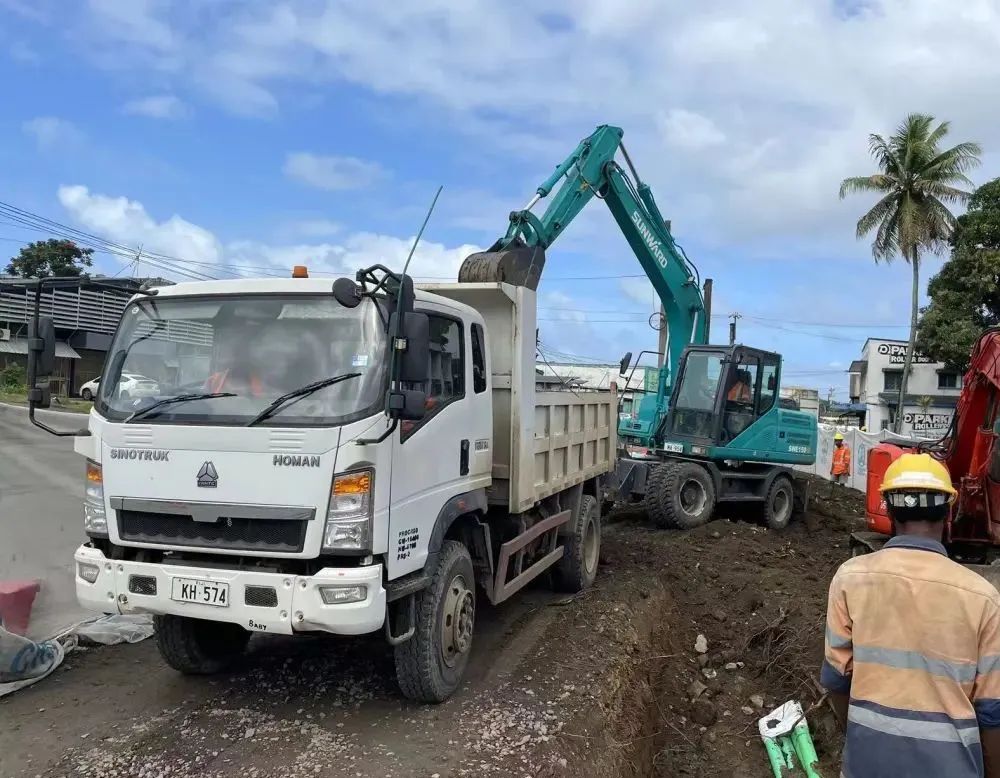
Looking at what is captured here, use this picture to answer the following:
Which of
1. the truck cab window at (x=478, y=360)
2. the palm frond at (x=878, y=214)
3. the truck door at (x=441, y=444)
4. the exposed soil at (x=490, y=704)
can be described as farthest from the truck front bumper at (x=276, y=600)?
the palm frond at (x=878, y=214)

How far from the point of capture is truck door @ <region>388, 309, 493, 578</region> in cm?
411

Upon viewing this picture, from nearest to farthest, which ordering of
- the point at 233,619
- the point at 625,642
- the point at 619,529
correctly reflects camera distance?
the point at 233,619 < the point at 625,642 < the point at 619,529

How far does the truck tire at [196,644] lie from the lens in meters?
4.70

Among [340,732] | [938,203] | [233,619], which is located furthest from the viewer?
[938,203]

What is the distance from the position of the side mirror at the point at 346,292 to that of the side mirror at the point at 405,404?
0.51 m

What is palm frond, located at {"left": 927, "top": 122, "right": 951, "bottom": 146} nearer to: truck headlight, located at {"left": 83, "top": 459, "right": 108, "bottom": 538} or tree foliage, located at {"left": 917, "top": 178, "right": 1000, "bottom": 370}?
tree foliage, located at {"left": 917, "top": 178, "right": 1000, "bottom": 370}

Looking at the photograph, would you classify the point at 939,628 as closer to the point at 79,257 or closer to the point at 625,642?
the point at 625,642

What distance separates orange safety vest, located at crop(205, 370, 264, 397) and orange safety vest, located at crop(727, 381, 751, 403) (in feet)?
28.1

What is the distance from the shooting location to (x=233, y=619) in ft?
12.5

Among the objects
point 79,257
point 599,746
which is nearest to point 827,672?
point 599,746

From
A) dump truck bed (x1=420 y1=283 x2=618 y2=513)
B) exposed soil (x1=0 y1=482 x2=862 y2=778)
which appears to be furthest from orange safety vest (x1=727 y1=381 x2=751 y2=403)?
dump truck bed (x1=420 y1=283 x2=618 y2=513)

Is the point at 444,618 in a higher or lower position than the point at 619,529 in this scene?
higher

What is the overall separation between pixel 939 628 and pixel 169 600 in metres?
3.41

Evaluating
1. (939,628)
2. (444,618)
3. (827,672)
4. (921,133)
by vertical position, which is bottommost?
(444,618)
